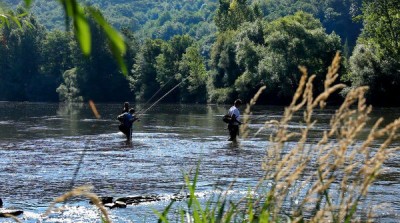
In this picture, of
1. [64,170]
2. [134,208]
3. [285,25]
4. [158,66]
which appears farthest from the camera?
[158,66]

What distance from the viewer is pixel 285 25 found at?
81.2 meters

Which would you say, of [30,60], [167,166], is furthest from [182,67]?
[167,166]

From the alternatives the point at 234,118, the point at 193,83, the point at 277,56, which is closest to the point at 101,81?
the point at 193,83

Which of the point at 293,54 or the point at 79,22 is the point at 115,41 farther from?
the point at 293,54

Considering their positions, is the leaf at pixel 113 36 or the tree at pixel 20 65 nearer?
the leaf at pixel 113 36

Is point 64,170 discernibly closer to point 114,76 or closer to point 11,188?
point 11,188

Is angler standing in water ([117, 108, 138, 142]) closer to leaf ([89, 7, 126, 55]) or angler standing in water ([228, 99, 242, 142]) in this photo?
angler standing in water ([228, 99, 242, 142])

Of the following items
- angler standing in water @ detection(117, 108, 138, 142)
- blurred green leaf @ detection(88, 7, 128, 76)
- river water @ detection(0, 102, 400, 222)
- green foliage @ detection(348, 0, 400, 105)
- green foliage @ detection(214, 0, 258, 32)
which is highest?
green foliage @ detection(214, 0, 258, 32)

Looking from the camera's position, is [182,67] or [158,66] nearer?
[182,67]

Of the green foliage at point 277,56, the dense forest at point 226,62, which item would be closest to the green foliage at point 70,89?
the dense forest at point 226,62

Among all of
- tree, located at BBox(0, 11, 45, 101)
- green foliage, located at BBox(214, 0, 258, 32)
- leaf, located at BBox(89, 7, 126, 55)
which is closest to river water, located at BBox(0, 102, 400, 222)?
leaf, located at BBox(89, 7, 126, 55)

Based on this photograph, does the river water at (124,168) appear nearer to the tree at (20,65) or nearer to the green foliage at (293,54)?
the green foliage at (293,54)

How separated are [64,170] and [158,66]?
3478 inches

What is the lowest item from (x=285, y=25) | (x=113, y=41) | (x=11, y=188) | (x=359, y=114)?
(x=11, y=188)
